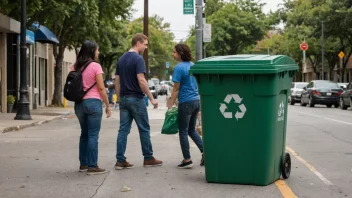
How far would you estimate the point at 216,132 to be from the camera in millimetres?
7316

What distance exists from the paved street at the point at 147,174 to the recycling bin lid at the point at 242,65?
1321 mm

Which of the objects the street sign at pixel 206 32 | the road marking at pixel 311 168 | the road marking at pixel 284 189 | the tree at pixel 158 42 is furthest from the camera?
the tree at pixel 158 42

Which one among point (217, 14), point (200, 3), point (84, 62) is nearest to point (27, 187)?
point (84, 62)

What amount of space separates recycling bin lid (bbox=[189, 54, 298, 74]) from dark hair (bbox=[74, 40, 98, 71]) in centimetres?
156

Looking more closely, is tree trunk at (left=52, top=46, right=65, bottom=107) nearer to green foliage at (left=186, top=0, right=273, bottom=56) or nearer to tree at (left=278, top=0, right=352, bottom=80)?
tree at (left=278, top=0, right=352, bottom=80)

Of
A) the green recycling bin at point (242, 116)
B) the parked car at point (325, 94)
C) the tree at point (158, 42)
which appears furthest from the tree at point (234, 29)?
the green recycling bin at point (242, 116)

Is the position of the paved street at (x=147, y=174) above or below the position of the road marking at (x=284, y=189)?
below

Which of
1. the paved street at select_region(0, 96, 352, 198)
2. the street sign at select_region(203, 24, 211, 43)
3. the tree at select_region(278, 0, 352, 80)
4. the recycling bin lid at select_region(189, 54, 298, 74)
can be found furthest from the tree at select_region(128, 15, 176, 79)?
the recycling bin lid at select_region(189, 54, 298, 74)

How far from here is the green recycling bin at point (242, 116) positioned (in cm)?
710

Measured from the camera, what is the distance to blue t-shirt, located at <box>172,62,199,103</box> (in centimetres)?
852

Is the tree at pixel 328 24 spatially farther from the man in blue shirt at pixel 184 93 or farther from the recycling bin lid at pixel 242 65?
the recycling bin lid at pixel 242 65

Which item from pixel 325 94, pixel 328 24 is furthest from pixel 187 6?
pixel 328 24

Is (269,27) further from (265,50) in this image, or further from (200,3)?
(200,3)

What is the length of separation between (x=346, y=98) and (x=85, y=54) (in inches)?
943
